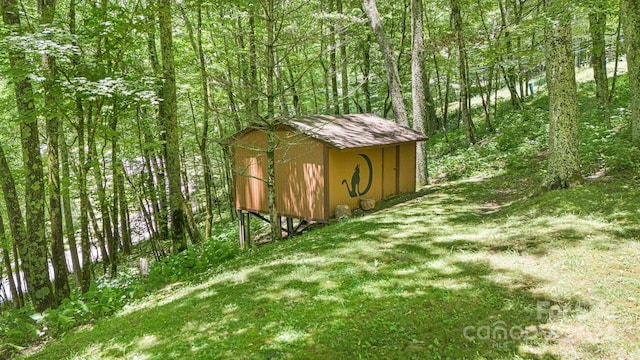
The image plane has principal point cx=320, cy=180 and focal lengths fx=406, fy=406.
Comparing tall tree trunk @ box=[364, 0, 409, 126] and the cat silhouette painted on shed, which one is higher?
tall tree trunk @ box=[364, 0, 409, 126]

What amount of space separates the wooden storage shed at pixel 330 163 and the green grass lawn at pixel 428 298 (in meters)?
4.03

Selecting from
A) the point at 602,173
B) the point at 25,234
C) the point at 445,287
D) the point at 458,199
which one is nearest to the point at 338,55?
the point at 458,199

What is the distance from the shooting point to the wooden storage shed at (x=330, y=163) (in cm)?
1266

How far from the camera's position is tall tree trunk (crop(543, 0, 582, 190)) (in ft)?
27.0

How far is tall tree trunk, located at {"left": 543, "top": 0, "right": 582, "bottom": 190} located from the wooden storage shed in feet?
17.6

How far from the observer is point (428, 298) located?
5203 millimetres

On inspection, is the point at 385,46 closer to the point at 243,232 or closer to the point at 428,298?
the point at 243,232

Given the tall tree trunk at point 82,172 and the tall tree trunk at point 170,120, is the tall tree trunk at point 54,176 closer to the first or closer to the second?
the tall tree trunk at point 82,172

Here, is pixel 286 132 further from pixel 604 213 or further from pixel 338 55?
pixel 338 55

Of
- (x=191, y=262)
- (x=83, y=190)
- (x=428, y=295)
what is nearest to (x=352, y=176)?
(x=191, y=262)

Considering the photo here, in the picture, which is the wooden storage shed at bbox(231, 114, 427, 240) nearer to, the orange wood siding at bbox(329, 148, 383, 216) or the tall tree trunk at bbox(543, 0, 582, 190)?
the orange wood siding at bbox(329, 148, 383, 216)

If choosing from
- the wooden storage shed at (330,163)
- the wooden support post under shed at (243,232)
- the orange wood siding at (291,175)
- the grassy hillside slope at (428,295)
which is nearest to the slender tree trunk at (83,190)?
the grassy hillside slope at (428,295)

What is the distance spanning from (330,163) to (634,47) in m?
8.29

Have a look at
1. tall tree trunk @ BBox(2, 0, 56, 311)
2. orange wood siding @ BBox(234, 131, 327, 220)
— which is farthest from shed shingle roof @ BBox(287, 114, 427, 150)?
tall tree trunk @ BBox(2, 0, 56, 311)
